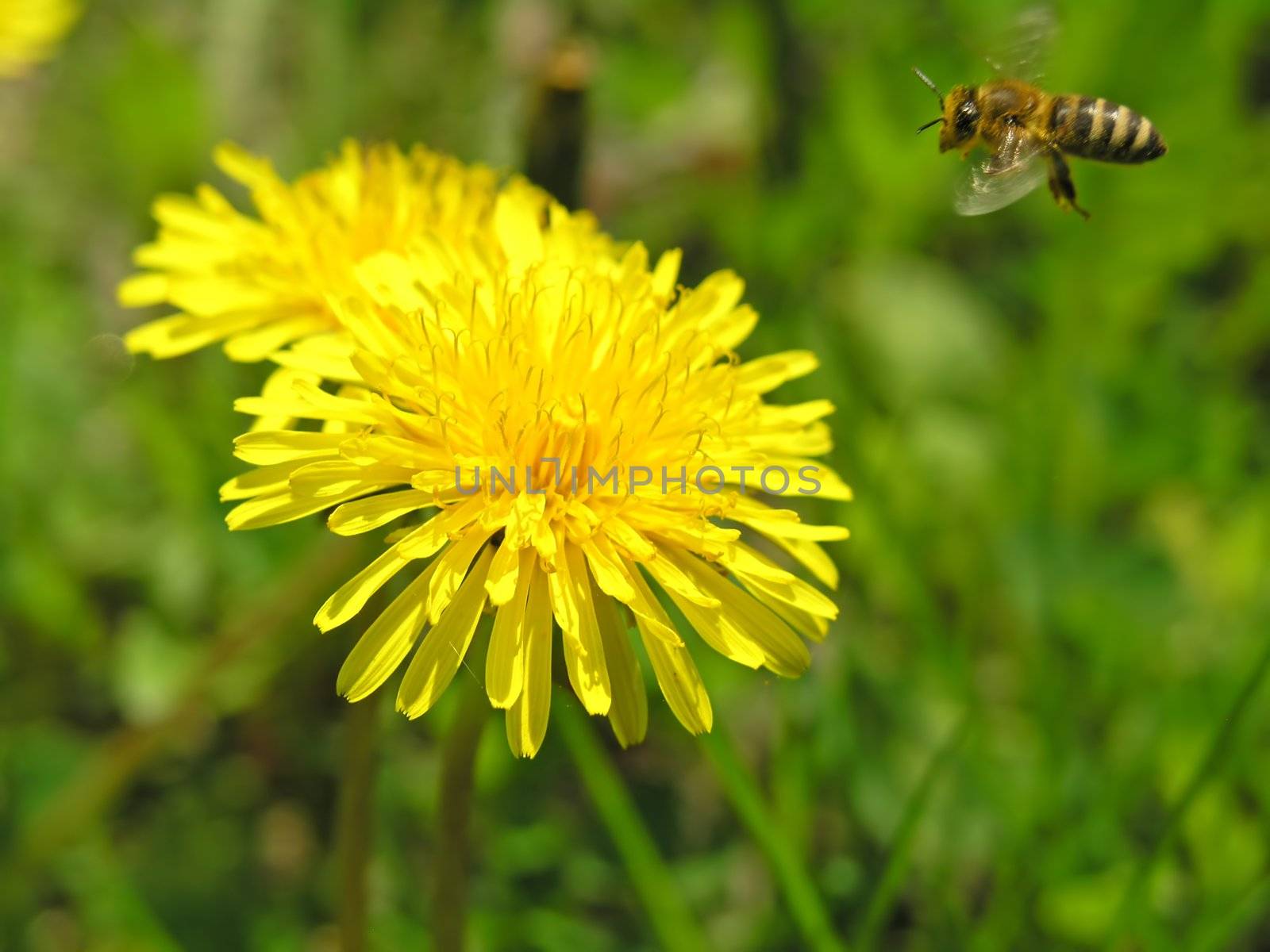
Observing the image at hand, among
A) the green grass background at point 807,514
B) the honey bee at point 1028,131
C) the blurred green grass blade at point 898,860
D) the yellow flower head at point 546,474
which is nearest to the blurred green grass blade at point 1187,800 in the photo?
the green grass background at point 807,514

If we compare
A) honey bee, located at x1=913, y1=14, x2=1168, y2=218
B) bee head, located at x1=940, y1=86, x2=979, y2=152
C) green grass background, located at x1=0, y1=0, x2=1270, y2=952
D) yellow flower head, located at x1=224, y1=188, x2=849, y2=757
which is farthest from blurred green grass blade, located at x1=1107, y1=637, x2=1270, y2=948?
bee head, located at x1=940, y1=86, x2=979, y2=152

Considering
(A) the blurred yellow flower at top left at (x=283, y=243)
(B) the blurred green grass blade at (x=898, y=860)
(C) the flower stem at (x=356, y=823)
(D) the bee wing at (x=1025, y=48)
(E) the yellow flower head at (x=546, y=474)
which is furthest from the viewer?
(D) the bee wing at (x=1025, y=48)

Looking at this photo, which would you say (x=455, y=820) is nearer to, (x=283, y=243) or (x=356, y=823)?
(x=356, y=823)

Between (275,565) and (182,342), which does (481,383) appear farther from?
(275,565)

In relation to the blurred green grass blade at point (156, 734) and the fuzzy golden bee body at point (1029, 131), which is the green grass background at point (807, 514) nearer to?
the blurred green grass blade at point (156, 734)

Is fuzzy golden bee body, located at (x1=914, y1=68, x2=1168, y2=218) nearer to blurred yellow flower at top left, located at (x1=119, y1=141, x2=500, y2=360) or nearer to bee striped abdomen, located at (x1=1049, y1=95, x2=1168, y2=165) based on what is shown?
bee striped abdomen, located at (x1=1049, y1=95, x2=1168, y2=165)

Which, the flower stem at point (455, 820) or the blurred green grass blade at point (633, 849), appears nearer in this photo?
the flower stem at point (455, 820)

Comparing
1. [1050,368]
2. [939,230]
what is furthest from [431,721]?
[939,230]

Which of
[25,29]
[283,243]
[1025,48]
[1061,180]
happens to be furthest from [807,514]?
[25,29]
